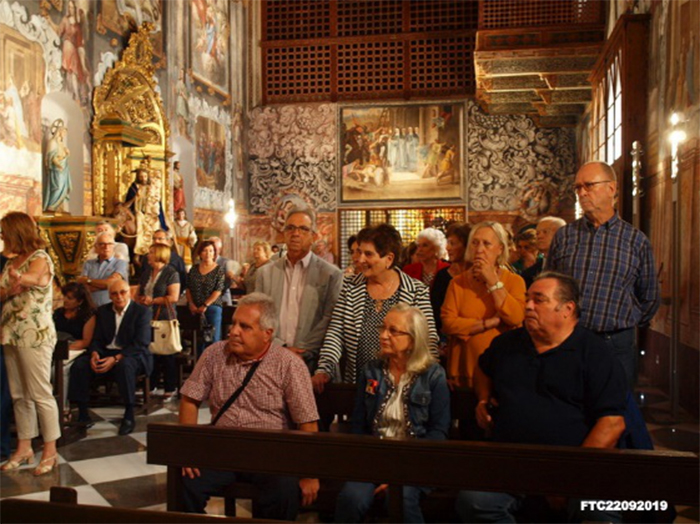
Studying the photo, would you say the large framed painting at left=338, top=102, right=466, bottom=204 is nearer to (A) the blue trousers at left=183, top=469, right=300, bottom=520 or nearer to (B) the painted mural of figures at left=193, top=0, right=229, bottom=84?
(B) the painted mural of figures at left=193, top=0, right=229, bottom=84

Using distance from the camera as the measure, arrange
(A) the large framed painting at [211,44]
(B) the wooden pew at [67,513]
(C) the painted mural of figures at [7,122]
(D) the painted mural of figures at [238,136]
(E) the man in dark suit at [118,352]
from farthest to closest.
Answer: (D) the painted mural of figures at [238,136]
(A) the large framed painting at [211,44]
(C) the painted mural of figures at [7,122]
(E) the man in dark suit at [118,352]
(B) the wooden pew at [67,513]

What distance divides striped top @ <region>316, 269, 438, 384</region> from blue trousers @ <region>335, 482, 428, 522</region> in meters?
0.98

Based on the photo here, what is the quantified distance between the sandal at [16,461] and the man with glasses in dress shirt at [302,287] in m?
2.33

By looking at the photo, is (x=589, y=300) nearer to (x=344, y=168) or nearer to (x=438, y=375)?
(x=438, y=375)

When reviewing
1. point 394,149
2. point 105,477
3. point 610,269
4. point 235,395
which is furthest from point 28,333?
point 394,149

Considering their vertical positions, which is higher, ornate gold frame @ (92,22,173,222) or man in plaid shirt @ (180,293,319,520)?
ornate gold frame @ (92,22,173,222)

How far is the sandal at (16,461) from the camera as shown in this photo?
17.5 ft

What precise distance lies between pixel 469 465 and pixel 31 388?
382cm

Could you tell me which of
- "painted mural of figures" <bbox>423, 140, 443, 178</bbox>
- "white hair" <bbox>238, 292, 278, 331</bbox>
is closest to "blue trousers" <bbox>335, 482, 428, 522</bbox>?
"white hair" <bbox>238, 292, 278, 331</bbox>

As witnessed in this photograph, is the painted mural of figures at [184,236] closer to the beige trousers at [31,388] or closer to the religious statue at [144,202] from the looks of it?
the religious statue at [144,202]

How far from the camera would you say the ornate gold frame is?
12.0 meters

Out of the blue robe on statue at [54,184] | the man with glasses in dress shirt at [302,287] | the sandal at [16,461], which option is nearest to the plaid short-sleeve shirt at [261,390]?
the man with glasses in dress shirt at [302,287]

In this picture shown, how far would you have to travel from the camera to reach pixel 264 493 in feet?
11.5

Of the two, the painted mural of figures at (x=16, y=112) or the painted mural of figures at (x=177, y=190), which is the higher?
the painted mural of figures at (x=16, y=112)
